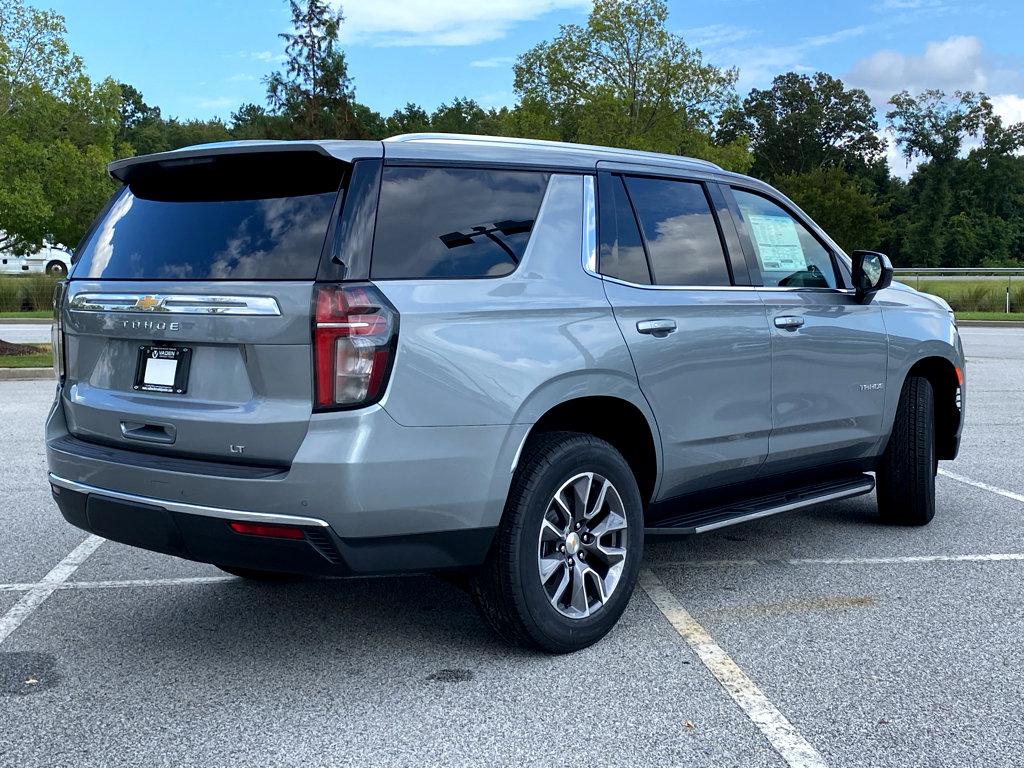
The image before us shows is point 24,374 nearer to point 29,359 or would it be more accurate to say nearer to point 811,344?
point 29,359

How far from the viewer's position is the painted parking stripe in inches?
277

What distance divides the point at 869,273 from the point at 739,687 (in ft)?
8.80

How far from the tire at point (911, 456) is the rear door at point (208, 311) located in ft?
12.2

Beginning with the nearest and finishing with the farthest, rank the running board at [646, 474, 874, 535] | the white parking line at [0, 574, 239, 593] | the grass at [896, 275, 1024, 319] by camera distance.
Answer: the running board at [646, 474, 874, 535], the white parking line at [0, 574, 239, 593], the grass at [896, 275, 1024, 319]

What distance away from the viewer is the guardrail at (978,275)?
110ft

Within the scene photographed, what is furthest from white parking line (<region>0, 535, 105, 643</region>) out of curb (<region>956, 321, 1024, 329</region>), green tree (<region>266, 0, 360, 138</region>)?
green tree (<region>266, 0, 360, 138</region>)

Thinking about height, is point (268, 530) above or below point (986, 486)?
above

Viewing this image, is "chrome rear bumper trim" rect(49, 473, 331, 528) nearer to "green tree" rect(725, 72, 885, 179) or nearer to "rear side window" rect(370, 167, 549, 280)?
"rear side window" rect(370, 167, 549, 280)

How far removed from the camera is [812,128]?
329 ft

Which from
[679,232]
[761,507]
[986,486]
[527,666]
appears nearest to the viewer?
[527,666]

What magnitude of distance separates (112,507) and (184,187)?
1.18 m

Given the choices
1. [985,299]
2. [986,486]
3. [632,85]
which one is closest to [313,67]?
[632,85]

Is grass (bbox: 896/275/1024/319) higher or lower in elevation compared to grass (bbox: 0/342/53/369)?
higher

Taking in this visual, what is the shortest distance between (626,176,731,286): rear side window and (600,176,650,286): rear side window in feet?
0.21
